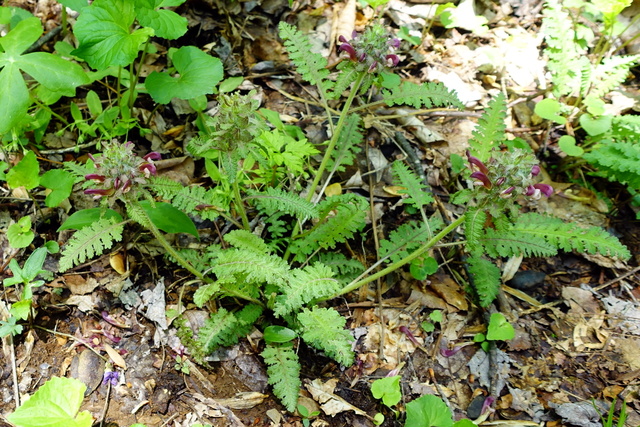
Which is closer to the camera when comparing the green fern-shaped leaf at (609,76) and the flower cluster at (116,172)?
the flower cluster at (116,172)

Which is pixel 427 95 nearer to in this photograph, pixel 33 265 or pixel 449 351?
pixel 449 351

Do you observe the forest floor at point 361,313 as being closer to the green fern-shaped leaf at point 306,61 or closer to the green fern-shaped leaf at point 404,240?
the green fern-shaped leaf at point 404,240

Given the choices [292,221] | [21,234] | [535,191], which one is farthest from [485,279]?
[21,234]

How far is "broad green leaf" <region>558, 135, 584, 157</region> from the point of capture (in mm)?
3969

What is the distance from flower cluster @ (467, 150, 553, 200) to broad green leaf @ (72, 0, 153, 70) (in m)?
2.11

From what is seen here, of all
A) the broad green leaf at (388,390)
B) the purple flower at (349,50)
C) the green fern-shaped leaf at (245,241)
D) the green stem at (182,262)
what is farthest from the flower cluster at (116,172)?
the broad green leaf at (388,390)

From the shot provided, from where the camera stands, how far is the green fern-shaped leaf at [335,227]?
→ 3.28m

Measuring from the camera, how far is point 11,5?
3.86 metres

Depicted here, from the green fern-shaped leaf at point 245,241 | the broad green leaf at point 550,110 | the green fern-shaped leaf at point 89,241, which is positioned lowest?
the green fern-shaped leaf at point 245,241

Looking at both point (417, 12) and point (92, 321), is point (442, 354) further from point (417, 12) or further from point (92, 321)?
point (417, 12)

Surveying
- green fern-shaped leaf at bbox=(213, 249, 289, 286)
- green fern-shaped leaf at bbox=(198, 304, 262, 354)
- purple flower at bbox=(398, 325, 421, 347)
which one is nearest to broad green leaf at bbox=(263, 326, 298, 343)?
green fern-shaped leaf at bbox=(198, 304, 262, 354)

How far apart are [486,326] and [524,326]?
1.00 ft

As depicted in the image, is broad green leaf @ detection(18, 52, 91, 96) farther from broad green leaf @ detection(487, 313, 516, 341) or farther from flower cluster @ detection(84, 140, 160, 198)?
broad green leaf @ detection(487, 313, 516, 341)

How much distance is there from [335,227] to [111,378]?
1.66 meters
